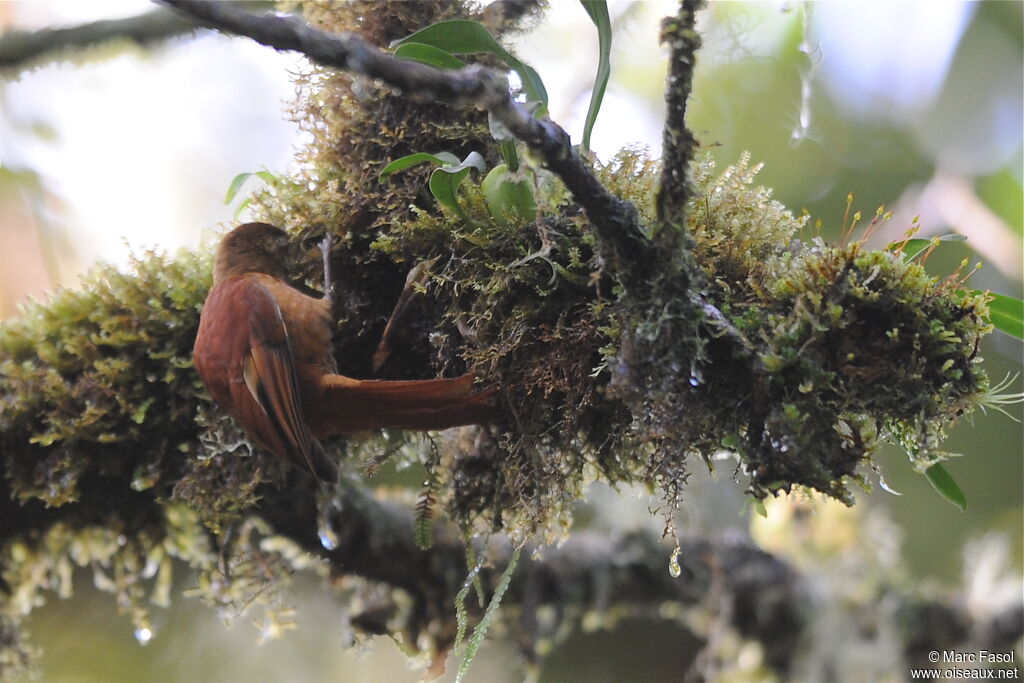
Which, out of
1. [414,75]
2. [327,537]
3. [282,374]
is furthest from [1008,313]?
[327,537]

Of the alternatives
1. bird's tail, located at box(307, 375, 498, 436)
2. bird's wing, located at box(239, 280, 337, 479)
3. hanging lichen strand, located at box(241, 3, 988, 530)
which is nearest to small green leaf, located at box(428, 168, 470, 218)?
hanging lichen strand, located at box(241, 3, 988, 530)

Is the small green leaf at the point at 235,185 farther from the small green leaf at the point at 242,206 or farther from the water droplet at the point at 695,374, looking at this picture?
the water droplet at the point at 695,374

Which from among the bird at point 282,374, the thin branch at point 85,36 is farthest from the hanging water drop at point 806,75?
the thin branch at point 85,36

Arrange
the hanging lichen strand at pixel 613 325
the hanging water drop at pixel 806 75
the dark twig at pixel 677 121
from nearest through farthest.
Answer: the dark twig at pixel 677 121
the hanging lichen strand at pixel 613 325
the hanging water drop at pixel 806 75

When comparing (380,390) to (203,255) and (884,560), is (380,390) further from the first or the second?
(884,560)

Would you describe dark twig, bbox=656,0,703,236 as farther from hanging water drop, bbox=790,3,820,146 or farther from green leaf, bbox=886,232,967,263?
hanging water drop, bbox=790,3,820,146

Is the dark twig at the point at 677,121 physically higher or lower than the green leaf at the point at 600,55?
lower

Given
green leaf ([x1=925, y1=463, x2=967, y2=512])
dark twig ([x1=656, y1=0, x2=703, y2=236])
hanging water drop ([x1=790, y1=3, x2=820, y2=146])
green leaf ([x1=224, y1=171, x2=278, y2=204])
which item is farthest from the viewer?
green leaf ([x1=224, y1=171, x2=278, y2=204])

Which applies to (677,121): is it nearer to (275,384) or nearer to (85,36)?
(275,384)
